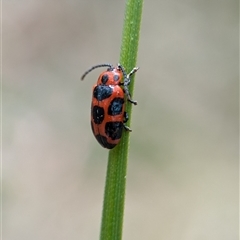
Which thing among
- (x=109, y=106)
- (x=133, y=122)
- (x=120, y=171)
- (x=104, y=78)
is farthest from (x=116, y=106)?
(x=133, y=122)

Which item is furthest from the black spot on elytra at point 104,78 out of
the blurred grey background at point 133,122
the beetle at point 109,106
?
the blurred grey background at point 133,122

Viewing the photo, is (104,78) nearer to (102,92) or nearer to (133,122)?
(102,92)

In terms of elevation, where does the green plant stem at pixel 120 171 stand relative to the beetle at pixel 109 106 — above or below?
below

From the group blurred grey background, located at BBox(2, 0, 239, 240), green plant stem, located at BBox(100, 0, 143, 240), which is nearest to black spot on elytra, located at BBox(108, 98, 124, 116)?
green plant stem, located at BBox(100, 0, 143, 240)

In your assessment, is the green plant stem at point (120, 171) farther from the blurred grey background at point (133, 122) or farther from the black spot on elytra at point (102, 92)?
the blurred grey background at point (133, 122)

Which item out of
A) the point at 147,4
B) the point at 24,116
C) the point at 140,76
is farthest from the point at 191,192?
the point at 147,4

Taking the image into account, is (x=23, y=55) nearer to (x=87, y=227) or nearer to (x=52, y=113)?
(x=52, y=113)
